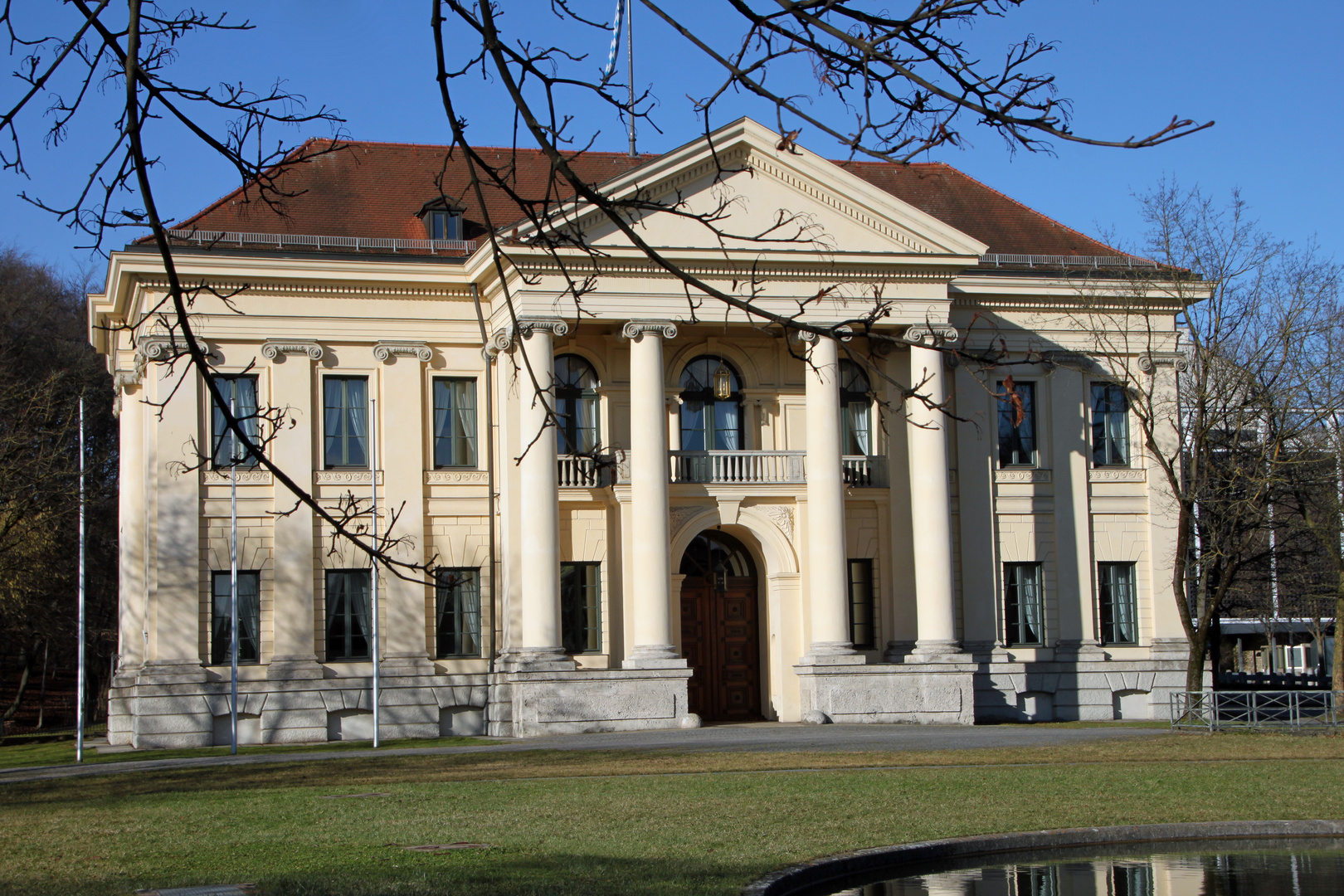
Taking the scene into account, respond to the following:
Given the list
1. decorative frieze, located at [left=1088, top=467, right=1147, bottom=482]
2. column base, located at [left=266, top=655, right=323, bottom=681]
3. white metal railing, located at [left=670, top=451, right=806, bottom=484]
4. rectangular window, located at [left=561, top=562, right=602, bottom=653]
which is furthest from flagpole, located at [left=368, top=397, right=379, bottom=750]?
decorative frieze, located at [left=1088, top=467, right=1147, bottom=482]

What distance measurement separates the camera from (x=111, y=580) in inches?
1960

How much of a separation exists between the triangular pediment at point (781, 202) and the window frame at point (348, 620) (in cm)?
905

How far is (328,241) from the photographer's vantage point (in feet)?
107

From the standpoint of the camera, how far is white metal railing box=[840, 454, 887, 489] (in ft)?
110

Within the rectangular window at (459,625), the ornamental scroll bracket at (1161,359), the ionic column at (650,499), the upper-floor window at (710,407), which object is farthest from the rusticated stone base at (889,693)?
the ornamental scroll bracket at (1161,359)

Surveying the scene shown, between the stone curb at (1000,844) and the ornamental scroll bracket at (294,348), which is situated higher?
the ornamental scroll bracket at (294,348)

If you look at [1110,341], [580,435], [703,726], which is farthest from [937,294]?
[703,726]

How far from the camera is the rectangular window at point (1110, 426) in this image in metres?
35.7

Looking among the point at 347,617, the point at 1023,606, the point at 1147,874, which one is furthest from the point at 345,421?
the point at 1147,874

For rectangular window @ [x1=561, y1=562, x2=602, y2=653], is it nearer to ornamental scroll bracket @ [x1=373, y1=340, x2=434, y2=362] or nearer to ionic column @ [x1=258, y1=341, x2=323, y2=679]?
ionic column @ [x1=258, y1=341, x2=323, y2=679]

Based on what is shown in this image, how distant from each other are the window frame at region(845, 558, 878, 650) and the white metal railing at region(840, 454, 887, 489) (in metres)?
1.72

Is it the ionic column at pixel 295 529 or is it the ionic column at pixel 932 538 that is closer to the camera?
the ionic column at pixel 295 529

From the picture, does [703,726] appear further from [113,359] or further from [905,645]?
[113,359]

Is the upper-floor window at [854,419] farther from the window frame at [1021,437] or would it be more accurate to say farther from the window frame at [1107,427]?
the window frame at [1107,427]
